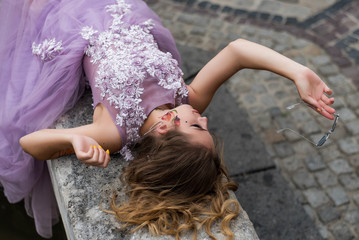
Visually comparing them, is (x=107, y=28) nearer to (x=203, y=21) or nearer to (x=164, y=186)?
(x=164, y=186)

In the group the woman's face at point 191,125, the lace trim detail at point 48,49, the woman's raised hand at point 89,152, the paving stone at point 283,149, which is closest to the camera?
the woman's raised hand at point 89,152

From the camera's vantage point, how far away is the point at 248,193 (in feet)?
10.2

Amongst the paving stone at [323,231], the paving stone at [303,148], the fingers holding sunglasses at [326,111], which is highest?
the fingers holding sunglasses at [326,111]

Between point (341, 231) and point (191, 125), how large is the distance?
1470 mm

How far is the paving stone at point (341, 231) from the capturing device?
2885mm

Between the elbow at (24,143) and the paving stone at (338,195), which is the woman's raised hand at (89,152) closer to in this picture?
the elbow at (24,143)

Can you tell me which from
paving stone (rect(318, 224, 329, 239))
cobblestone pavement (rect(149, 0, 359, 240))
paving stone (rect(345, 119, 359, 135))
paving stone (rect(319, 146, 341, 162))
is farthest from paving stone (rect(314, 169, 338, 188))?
paving stone (rect(345, 119, 359, 135))

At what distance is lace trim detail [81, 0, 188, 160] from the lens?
91.6 inches

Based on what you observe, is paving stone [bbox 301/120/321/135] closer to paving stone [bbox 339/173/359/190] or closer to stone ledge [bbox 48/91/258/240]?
paving stone [bbox 339/173/359/190]

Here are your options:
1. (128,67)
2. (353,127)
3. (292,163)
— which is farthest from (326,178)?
(128,67)

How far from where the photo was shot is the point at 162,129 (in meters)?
2.19

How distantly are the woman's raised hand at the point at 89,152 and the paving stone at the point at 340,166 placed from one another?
6.29 feet

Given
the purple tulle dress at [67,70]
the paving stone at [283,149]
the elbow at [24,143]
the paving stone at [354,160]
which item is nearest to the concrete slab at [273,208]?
the paving stone at [283,149]

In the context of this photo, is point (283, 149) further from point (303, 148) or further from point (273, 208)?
point (273, 208)
